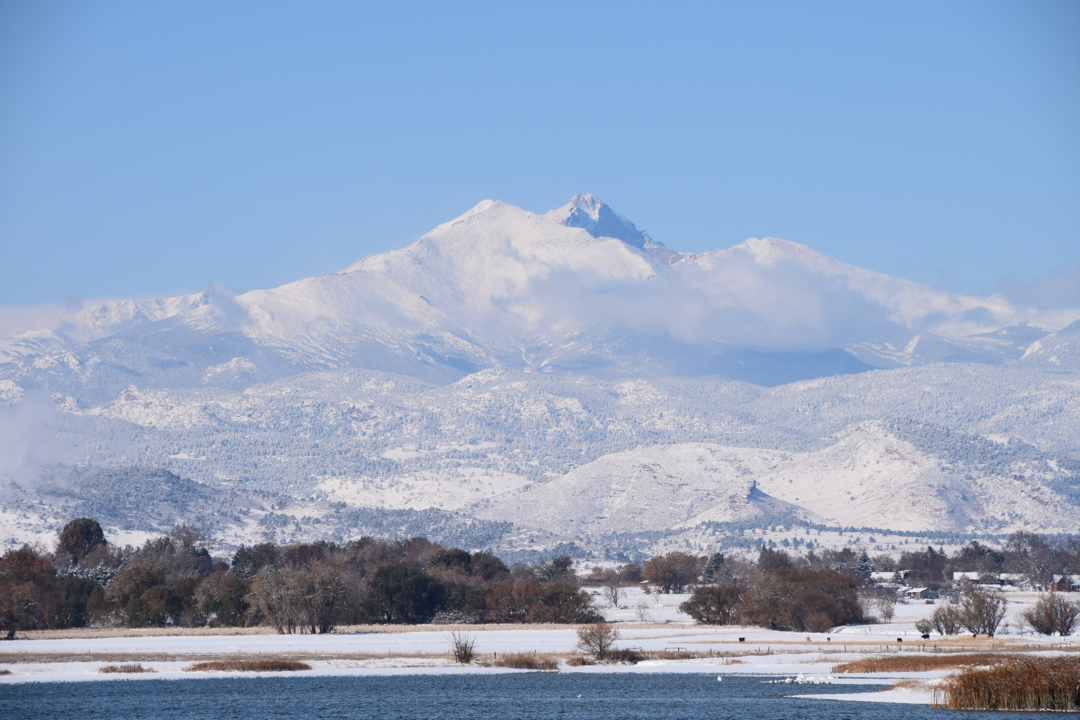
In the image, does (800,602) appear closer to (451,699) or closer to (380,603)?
(380,603)

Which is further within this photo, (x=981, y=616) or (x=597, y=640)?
(x=981, y=616)

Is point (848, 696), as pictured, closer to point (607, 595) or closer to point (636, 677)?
point (636, 677)

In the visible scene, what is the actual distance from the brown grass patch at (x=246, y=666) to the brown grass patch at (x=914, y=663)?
4132 centimetres

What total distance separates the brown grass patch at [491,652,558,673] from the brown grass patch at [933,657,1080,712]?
111ft

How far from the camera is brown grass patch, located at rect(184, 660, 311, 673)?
97.1 m

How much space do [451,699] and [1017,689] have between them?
34.4 meters

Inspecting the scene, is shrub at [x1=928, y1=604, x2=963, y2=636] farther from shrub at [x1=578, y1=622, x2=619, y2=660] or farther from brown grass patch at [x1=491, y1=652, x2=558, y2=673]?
brown grass patch at [x1=491, y1=652, x2=558, y2=673]

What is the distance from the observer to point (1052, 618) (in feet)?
413

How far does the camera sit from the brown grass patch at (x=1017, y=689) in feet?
239

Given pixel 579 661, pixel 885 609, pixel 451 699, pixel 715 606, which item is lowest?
pixel 451 699

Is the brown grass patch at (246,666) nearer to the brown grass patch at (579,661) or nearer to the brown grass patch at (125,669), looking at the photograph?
the brown grass patch at (125,669)

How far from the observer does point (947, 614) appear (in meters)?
131

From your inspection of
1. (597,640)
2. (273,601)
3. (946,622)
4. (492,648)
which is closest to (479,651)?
(492,648)

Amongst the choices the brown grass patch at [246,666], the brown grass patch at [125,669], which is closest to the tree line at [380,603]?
the brown grass patch at [246,666]
